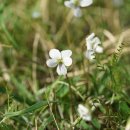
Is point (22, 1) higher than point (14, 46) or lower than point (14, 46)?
higher

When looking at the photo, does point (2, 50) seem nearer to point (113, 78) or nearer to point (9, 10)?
point (9, 10)

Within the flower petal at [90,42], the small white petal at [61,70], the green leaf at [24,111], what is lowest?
the green leaf at [24,111]

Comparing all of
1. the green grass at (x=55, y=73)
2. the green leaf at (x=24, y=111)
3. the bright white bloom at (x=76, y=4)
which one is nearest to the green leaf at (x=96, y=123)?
the green grass at (x=55, y=73)

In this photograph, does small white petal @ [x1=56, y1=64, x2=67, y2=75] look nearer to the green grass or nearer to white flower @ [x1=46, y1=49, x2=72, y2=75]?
white flower @ [x1=46, y1=49, x2=72, y2=75]

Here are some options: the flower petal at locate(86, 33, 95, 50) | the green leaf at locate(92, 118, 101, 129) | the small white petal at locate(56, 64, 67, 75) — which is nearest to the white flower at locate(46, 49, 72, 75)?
the small white petal at locate(56, 64, 67, 75)

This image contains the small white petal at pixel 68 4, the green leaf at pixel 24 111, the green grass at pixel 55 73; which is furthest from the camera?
the small white petal at pixel 68 4

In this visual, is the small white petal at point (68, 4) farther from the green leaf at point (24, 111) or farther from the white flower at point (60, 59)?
the green leaf at point (24, 111)

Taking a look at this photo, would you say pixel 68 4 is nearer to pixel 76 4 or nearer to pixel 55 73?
pixel 76 4

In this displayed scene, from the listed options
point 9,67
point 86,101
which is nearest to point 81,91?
point 86,101

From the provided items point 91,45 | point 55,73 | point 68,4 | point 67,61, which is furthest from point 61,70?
point 55,73
